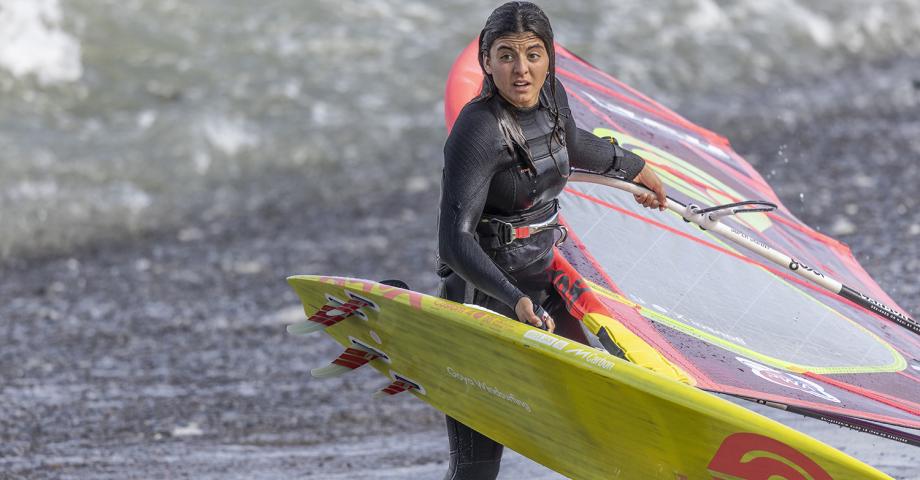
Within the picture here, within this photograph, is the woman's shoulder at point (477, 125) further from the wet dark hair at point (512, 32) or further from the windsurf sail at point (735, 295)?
the windsurf sail at point (735, 295)

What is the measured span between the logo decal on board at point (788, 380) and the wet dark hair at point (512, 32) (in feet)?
4.18

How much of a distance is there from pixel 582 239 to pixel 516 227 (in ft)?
→ 3.86

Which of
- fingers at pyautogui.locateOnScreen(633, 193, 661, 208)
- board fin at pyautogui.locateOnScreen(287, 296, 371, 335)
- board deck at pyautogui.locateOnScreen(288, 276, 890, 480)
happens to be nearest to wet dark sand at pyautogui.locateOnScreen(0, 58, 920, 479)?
board fin at pyautogui.locateOnScreen(287, 296, 371, 335)

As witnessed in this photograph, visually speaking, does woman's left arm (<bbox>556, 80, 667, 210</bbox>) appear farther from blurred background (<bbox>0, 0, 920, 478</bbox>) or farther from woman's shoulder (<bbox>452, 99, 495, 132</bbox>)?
blurred background (<bbox>0, 0, 920, 478</bbox>)

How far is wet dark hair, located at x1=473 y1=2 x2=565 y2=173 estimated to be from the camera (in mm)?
3820

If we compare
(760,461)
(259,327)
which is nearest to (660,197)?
(760,461)

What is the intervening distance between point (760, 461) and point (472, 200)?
121cm

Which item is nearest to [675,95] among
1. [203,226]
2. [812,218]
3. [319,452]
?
[812,218]

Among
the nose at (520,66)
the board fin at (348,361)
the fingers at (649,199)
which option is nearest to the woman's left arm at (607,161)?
the fingers at (649,199)

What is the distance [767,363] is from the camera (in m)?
4.72

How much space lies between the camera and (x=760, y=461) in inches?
142

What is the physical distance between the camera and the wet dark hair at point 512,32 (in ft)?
12.5

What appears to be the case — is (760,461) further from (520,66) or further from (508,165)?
(520,66)

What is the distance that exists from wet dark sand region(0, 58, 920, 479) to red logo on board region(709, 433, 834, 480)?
195 centimetres
